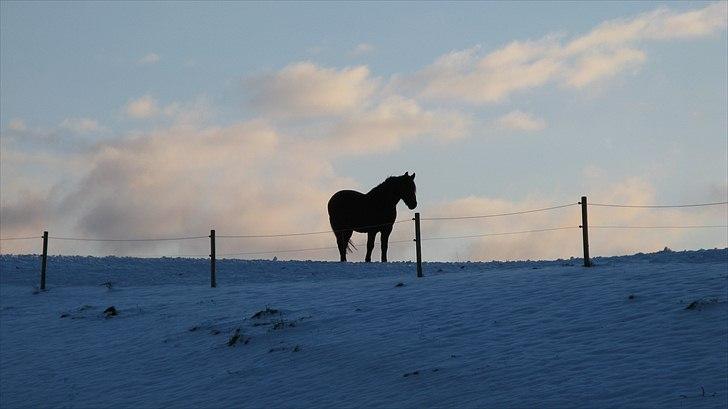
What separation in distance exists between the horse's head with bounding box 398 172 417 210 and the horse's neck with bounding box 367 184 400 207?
1.05 ft

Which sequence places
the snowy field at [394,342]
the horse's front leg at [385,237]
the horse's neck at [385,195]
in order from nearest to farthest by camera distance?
the snowy field at [394,342] < the horse's front leg at [385,237] < the horse's neck at [385,195]

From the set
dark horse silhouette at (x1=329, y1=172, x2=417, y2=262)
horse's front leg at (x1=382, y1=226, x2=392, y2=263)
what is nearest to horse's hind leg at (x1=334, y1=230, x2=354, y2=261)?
dark horse silhouette at (x1=329, y1=172, x2=417, y2=262)

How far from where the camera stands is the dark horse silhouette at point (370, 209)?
33.8m

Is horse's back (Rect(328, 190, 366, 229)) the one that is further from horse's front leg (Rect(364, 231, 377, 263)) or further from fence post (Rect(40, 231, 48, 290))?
fence post (Rect(40, 231, 48, 290))

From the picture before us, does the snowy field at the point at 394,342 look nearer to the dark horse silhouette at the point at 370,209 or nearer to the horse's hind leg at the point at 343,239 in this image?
the dark horse silhouette at the point at 370,209

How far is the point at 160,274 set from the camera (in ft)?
95.9

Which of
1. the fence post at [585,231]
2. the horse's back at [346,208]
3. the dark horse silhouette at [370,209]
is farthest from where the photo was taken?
the horse's back at [346,208]

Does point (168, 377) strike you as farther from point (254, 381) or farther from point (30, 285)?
point (30, 285)

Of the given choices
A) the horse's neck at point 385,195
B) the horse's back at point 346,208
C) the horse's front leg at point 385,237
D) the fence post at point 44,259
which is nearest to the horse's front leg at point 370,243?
the horse's front leg at point 385,237

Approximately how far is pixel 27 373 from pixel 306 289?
7.04 metres

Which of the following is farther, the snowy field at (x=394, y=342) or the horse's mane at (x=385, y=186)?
the horse's mane at (x=385, y=186)

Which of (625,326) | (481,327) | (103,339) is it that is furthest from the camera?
(103,339)

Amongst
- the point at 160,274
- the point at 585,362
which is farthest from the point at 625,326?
the point at 160,274

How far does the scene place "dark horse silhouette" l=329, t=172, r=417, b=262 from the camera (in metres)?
33.8
